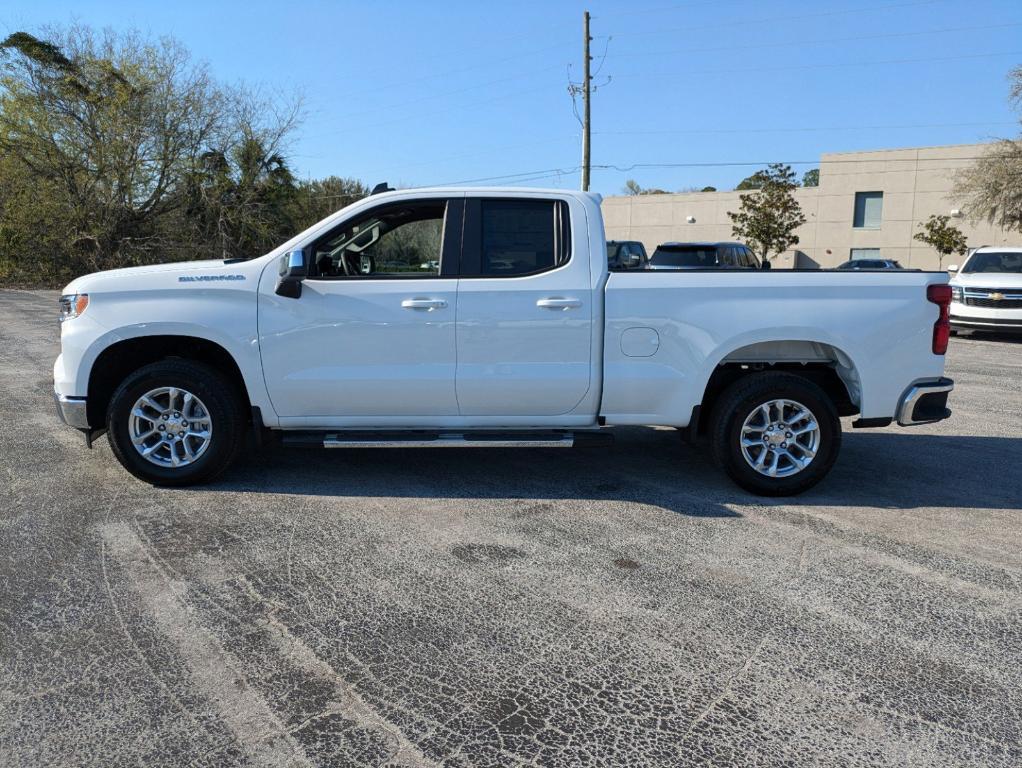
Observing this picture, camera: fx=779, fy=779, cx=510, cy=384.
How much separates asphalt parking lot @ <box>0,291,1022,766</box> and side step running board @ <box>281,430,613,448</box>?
38cm

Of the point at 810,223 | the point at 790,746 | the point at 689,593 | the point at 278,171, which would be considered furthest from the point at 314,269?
the point at 810,223

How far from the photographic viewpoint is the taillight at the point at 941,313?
5.14 metres

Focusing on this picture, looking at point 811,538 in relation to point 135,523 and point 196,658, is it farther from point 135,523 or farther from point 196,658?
point 135,523

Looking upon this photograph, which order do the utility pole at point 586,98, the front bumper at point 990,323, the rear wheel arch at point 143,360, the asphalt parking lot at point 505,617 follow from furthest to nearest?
1. the utility pole at point 586,98
2. the front bumper at point 990,323
3. the rear wheel arch at point 143,360
4. the asphalt parking lot at point 505,617

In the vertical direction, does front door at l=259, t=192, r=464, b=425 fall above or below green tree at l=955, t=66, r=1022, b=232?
below

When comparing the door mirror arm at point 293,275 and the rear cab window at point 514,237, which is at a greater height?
the rear cab window at point 514,237

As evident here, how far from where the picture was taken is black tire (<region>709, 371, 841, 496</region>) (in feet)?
17.4

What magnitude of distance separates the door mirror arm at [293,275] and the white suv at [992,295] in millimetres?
14527

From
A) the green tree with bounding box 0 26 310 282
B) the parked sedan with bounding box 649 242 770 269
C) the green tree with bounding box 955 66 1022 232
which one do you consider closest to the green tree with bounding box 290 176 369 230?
the green tree with bounding box 0 26 310 282

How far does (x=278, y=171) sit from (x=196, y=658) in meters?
32.0

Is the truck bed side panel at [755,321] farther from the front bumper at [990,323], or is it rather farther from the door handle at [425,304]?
the front bumper at [990,323]

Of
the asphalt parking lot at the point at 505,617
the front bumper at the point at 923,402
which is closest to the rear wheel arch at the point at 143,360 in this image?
the asphalt parking lot at the point at 505,617

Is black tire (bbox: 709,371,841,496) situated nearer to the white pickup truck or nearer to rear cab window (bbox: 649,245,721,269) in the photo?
the white pickup truck

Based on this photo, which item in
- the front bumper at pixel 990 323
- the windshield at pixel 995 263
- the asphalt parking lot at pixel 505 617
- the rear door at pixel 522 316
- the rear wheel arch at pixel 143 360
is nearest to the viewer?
the asphalt parking lot at pixel 505 617
